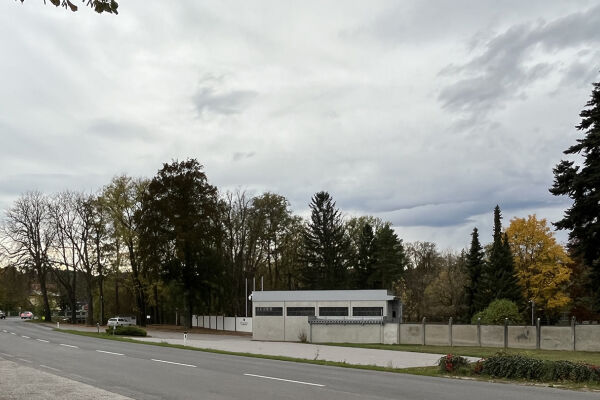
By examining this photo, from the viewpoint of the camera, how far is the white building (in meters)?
46.7

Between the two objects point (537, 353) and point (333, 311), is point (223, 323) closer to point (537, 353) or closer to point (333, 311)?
point (333, 311)

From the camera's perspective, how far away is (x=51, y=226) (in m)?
73.9

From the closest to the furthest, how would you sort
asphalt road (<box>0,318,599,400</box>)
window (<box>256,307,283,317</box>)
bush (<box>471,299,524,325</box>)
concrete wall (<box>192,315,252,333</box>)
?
asphalt road (<box>0,318,599,400</box>) → bush (<box>471,299,524,325</box>) → window (<box>256,307,283,317</box>) → concrete wall (<box>192,315,252,333</box>)

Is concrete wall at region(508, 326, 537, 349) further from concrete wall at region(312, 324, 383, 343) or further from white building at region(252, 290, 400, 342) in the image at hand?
white building at region(252, 290, 400, 342)

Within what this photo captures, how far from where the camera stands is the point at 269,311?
49.1 m

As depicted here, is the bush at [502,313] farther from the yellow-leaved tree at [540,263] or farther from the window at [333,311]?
the yellow-leaved tree at [540,263]

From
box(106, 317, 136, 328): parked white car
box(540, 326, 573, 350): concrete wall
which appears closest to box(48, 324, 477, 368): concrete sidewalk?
box(540, 326, 573, 350): concrete wall

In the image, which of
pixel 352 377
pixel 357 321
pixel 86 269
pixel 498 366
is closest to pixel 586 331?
pixel 357 321

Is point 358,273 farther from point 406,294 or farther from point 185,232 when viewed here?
point 185,232

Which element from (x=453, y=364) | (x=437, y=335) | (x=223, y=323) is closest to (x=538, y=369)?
(x=453, y=364)

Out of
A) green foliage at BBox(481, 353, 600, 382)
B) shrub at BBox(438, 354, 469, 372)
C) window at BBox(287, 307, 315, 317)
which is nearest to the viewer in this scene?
green foliage at BBox(481, 353, 600, 382)

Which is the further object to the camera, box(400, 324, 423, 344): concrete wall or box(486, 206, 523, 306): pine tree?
box(486, 206, 523, 306): pine tree

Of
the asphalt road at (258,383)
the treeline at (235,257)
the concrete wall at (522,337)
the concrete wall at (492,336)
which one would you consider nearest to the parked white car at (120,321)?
the treeline at (235,257)

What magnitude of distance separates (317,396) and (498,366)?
8.10 m
